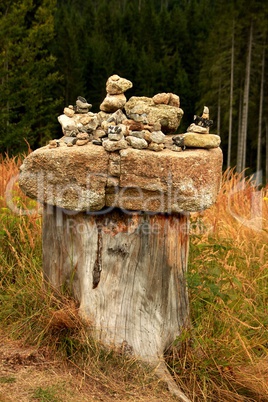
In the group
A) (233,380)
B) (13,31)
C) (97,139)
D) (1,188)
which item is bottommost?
(233,380)

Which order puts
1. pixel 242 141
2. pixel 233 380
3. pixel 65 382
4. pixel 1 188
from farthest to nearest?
pixel 242 141 → pixel 1 188 → pixel 233 380 → pixel 65 382

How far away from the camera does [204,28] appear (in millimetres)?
45875

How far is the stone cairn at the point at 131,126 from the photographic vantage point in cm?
279

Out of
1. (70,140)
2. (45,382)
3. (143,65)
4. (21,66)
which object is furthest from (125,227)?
(143,65)

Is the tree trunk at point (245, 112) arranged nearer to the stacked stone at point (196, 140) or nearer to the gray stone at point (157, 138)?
the stacked stone at point (196, 140)

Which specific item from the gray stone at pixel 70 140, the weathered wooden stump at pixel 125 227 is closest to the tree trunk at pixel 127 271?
the weathered wooden stump at pixel 125 227

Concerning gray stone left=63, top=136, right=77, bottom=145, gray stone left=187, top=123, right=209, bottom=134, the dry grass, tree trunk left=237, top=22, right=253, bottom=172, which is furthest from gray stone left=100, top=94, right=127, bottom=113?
tree trunk left=237, top=22, right=253, bottom=172

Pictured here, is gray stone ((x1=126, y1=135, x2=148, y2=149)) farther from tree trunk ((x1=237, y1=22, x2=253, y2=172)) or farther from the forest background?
tree trunk ((x1=237, y1=22, x2=253, y2=172))

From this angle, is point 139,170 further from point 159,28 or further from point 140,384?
point 159,28

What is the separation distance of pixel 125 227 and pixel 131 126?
552 millimetres

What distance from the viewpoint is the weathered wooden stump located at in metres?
2.73

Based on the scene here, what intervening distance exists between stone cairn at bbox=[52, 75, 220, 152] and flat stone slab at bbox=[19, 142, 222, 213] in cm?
7

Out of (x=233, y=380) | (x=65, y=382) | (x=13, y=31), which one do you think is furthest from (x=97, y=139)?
(x=13, y=31)

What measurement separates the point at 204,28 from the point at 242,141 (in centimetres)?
2412
